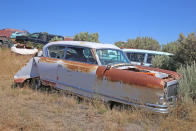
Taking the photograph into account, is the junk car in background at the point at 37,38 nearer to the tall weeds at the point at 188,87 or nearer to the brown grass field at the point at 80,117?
the brown grass field at the point at 80,117

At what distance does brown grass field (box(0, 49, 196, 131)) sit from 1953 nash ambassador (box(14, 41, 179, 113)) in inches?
8.7

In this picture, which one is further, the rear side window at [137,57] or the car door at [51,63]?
the rear side window at [137,57]

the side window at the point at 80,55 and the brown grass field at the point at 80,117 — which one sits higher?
the side window at the point at 80,55

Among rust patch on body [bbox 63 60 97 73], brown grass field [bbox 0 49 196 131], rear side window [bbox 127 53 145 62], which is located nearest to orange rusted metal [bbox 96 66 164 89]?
rust patch on body [bbox 63 60 97 73]

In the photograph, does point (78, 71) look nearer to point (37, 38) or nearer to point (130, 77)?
point (130, 77)

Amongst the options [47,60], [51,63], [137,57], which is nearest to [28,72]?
[47,60]

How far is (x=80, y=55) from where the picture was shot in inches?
199

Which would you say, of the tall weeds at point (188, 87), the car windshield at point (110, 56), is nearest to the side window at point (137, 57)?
the car windshield at point (110, 56)

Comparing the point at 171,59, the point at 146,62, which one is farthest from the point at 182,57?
the point at 146,62

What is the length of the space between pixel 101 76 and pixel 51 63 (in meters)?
1.73

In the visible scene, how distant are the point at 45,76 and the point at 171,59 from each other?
5.30 metres

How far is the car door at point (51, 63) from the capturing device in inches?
205

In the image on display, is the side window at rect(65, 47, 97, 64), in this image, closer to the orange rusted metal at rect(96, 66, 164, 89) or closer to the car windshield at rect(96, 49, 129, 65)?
the car windshield at rect(96, 49, 129, 65)

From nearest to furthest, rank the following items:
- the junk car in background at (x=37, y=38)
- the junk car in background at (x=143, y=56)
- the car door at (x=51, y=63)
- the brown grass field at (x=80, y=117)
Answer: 1. the brown grass field at (x=80, y=117)
2. the car door at (x=51, y=63)
3. the junk car in background at (x=143, y=56)
4. the junk car in background at (x=37, y=38)
